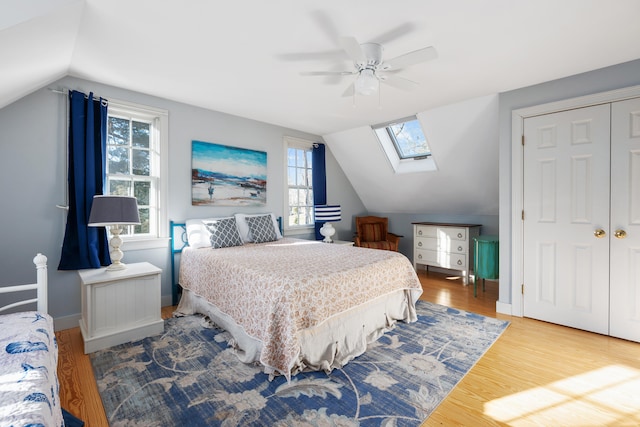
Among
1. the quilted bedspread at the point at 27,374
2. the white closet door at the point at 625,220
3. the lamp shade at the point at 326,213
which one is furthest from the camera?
the lamp shade at the point at 326,213

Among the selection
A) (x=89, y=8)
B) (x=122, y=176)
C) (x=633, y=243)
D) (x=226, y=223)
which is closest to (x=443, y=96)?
(x=633, y=243)

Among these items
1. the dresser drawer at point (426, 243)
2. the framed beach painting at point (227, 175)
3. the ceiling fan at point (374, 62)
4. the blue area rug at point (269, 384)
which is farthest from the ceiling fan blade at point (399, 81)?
the dresser drawer at point (426, 243)

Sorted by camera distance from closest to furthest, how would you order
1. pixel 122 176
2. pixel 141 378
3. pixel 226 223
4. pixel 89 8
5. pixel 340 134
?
pixel 89 8
pixel 141 378
pixel 122 176
pixel 226 223
pixel 340 134

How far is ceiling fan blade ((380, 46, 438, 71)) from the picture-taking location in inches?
79.2

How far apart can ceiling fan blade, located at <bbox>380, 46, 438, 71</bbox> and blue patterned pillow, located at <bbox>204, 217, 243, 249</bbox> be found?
2454 millimetres

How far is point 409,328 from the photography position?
290cm

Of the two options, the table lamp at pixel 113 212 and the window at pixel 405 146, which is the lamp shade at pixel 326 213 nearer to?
the window at pixel 405 146

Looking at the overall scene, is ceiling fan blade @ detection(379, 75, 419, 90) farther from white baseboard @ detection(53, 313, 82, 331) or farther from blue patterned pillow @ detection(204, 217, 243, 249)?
white baseboard @ detection(53, 313, 82, 331)

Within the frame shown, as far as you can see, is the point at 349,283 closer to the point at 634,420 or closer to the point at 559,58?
the point at 634,420

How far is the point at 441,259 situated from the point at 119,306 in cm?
437

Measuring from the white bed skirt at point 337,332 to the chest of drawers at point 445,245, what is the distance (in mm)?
1929

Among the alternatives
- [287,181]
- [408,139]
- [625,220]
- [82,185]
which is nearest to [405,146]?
[408,139]

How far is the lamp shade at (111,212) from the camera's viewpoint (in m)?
2.51

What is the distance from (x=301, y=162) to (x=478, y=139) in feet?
8.96
